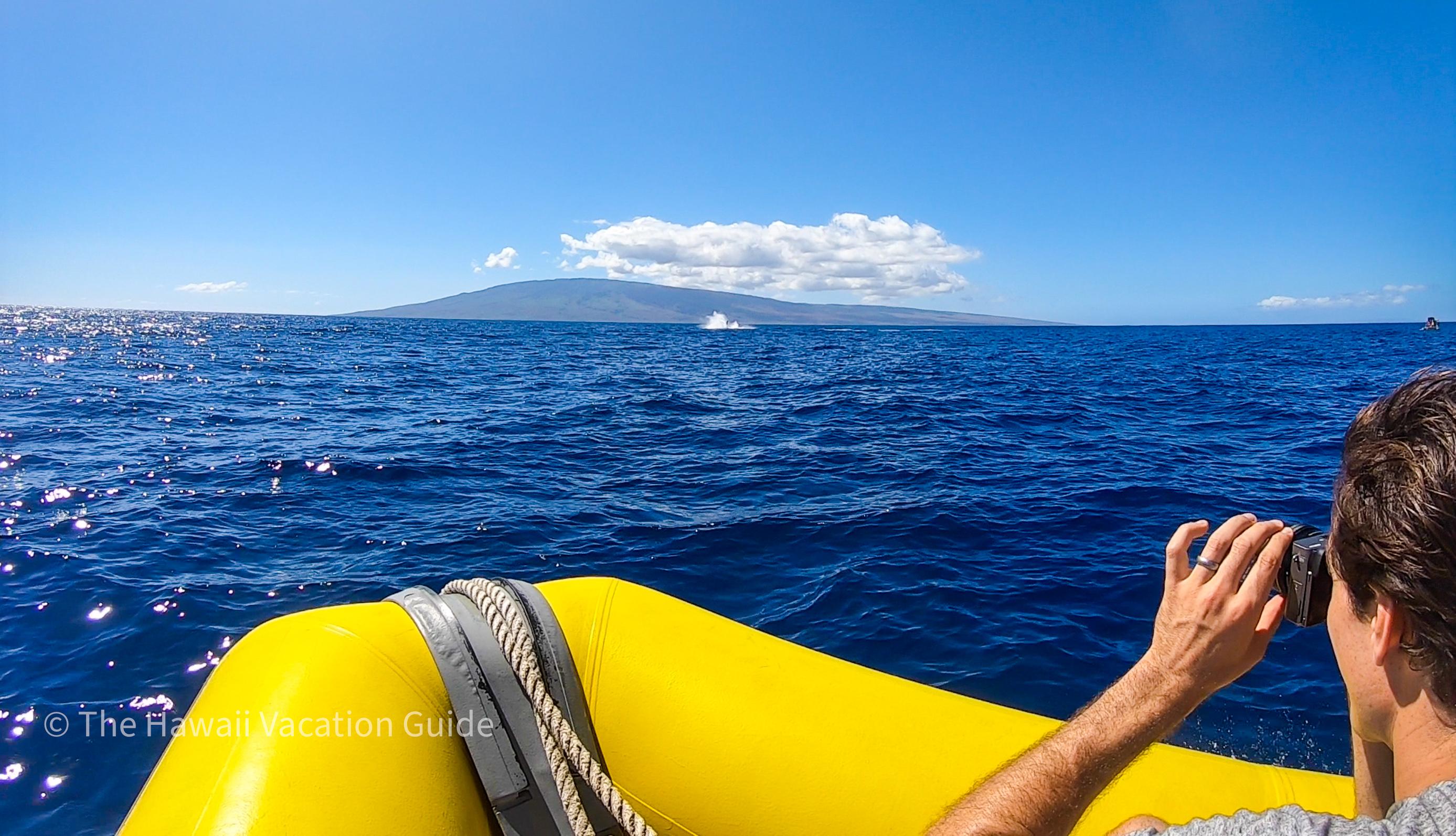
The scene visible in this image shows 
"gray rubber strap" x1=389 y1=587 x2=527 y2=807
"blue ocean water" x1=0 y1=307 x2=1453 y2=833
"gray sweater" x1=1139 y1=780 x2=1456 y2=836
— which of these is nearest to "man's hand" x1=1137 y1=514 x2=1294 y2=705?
"gray sweater" x1=1139 y1=780 x2=1456 y2=836

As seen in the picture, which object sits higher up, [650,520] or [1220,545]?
[1220,545]

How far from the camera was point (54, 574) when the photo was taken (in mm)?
5906

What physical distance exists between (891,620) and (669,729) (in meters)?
3.46

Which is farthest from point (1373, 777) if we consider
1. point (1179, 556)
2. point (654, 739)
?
point (654, 739)

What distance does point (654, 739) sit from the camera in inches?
94.5

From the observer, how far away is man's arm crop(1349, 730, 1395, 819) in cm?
148

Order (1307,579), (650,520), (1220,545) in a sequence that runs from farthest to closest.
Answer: (650,520) < (1220,545) < (1307,579)

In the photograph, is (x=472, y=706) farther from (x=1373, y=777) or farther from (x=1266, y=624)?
(x=1373, y=777)

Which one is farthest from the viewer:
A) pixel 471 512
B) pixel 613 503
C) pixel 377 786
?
pixel 613 503

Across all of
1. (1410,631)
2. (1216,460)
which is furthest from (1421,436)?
(1216,460)

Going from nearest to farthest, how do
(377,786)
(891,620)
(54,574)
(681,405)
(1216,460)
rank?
(377,786)
(891,620)
(54,574)
(1216,460)
(681,405)

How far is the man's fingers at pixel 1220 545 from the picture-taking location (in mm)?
1554

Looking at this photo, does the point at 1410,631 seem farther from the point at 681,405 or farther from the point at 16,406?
the point at 16,406

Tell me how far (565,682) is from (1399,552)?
2.11 metres
